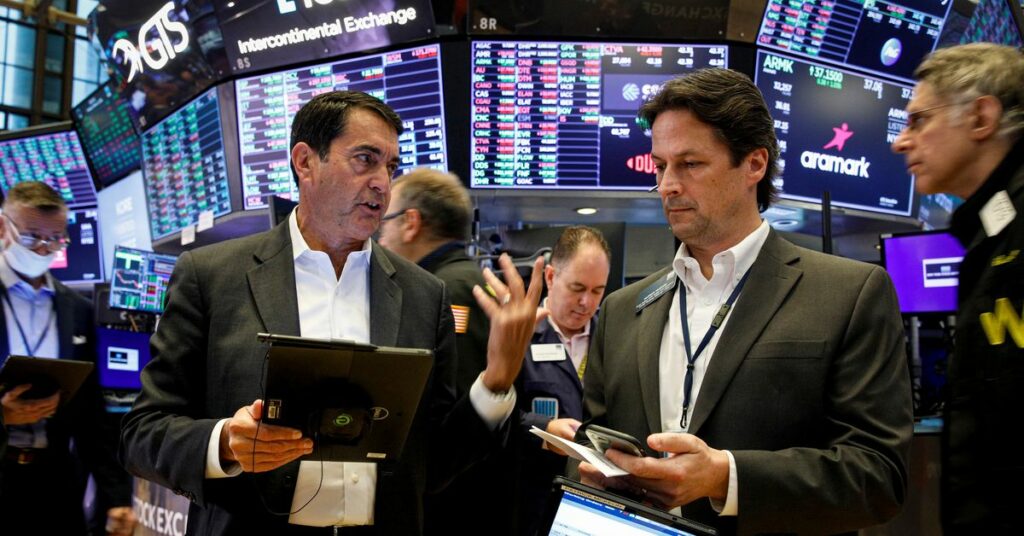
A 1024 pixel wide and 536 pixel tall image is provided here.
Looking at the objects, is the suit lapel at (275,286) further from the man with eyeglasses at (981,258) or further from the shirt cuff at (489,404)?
the man with eyeglasses at (981,258)

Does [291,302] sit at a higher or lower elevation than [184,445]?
higher

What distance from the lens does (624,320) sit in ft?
6.73

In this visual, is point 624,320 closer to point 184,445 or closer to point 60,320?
point 184,445

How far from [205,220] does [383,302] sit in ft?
13.9

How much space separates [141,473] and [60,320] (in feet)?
6.39

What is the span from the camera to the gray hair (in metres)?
1.68

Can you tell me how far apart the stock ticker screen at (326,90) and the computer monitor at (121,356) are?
51.5 inches

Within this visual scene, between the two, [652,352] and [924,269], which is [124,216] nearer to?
[924,269]

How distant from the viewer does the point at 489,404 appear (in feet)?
6.75

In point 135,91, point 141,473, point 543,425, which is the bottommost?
point 543,425

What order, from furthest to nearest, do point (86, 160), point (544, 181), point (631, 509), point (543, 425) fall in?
1. point (86, 160)
2. point (544, 181)
3. point (543, 425)
4. point (631, 509)

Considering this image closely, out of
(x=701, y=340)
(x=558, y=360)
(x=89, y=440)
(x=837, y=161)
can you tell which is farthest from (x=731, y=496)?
(x=837, y=161)

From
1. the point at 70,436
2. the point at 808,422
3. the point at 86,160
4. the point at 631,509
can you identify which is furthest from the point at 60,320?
the point at 86,160

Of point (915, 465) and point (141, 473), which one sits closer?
point (141, 473)
